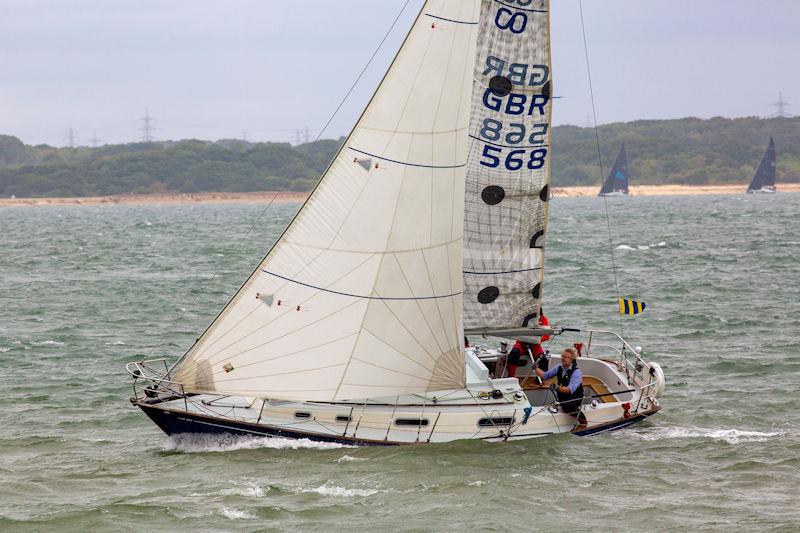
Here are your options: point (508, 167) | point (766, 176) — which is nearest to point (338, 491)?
point (508, 167)

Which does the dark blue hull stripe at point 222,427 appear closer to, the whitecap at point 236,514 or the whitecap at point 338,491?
the whitecap at point 338,491

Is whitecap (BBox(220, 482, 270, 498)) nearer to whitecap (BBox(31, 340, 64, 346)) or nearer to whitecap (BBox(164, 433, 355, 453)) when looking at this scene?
whitecap (BBox(164, 433, 355, 453))

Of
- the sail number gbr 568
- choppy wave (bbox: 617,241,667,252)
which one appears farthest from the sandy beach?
the sail number gbr 568

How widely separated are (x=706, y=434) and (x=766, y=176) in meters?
167

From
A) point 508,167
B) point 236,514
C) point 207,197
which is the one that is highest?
point 508,167

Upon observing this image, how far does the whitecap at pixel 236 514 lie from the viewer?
48.9 feet

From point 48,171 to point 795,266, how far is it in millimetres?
171733

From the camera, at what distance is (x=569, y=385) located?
1809 cm

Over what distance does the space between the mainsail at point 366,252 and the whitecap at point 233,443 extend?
0.72 meters

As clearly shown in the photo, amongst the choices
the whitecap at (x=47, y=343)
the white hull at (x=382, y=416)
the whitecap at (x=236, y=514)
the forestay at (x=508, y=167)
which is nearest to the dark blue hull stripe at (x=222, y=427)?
the white hull at (x=382, y=416)

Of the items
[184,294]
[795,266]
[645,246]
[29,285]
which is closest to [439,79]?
[184,294]

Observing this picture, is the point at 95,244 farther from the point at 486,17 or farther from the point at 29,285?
the point at 486,17

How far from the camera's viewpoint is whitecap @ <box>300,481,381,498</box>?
15.7m

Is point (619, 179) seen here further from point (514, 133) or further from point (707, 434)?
point (514, 133)
